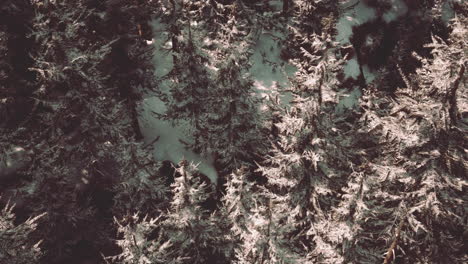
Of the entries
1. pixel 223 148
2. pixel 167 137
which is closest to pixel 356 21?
pixel 223 148

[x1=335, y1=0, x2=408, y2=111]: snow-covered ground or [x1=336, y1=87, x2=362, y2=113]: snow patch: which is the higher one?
[x1=335, y1=0, x2=408, y2=111]: snow-covered ground

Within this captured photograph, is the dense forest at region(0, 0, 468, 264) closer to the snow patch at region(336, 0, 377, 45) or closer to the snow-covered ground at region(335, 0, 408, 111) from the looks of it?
the snow-covered ground at region(335, 0, 408, 111)

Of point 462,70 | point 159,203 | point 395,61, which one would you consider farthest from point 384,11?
point 159,203

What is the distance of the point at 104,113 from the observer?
18188 millimetres

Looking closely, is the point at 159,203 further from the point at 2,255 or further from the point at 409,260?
the point at 409,260

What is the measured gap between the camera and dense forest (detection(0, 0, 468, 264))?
40.7ft

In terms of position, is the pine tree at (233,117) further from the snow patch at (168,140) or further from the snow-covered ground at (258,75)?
the snow patch at (168,140)

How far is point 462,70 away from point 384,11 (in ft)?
86.0

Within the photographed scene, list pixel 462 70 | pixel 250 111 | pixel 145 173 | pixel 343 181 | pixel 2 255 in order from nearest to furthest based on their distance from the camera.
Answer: pixel 462 70 < pixel 2 255 < pixel 343 181 < pixel 145 173 < pixel 250 111

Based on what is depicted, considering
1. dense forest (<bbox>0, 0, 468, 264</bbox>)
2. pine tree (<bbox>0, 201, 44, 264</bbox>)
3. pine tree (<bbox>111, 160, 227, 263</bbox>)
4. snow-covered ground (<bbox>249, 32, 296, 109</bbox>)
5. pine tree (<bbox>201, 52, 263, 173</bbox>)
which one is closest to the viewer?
dense forest (<bbox>0, 0, 468, 264</bbox>)

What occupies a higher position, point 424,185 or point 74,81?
point 74,81

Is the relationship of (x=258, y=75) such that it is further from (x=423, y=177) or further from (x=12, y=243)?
(x=12, y=243)

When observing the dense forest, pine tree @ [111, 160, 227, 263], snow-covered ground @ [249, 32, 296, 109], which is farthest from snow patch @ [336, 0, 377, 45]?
pine tree @ [111, 160, 227, 263]

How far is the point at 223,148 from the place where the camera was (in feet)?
68.5
